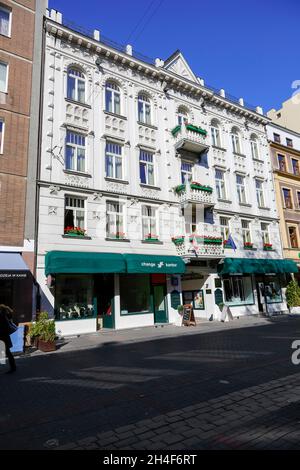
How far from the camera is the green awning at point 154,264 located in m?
16.2

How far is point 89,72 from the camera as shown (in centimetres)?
1858

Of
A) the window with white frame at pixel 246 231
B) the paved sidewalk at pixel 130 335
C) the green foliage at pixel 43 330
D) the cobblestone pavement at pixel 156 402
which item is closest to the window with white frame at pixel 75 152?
the green foliage at pixel 43 330

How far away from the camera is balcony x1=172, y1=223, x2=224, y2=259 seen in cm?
1858

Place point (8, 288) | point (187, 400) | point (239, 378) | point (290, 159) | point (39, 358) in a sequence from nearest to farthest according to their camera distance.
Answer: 1. point (187, 400)
2. point (239, 378)
3. point (39, 358)
4. point (8, 288)
5. point (290, 159)

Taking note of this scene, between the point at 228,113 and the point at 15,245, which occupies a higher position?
the point at 228,113

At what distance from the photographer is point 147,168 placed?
1966 cm

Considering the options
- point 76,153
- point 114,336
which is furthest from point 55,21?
point 114,336

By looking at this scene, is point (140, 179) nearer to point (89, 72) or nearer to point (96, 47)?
point (89, 72)

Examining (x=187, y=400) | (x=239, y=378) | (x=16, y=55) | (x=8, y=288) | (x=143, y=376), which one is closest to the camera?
(x=187, y=400)

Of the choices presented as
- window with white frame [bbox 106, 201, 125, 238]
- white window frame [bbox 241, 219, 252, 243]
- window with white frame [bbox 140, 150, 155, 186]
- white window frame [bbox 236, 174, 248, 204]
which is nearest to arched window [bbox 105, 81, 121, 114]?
window with white frame [bbox 140, 150, 155, 186]

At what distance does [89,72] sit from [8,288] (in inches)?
529

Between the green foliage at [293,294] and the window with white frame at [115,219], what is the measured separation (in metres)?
14.7

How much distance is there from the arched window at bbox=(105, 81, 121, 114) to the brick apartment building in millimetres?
4253

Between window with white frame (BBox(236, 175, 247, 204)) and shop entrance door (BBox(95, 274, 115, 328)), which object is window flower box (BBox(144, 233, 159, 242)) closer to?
shop entrance door (BBox(95, 274, 115, 328))
